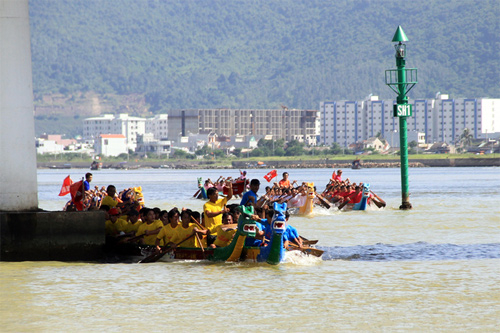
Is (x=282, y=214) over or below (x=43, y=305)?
over

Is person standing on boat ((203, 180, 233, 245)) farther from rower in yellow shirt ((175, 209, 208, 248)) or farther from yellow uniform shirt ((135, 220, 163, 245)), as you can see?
yellow uniform shirt ((135, 220, 163, 245))

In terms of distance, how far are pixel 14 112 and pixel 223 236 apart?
553 cm

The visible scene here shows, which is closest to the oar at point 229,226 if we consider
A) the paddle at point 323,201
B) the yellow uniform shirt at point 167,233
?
the yellow uniform shirt at point 167,233

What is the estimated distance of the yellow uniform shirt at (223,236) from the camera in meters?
17.8

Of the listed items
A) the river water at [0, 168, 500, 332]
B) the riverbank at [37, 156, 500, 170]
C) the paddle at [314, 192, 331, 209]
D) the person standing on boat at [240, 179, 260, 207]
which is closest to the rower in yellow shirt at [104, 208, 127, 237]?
the river water at [0, 168, 500, 332]

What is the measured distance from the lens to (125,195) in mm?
28906

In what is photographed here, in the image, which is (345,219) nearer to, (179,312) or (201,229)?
(201,229)

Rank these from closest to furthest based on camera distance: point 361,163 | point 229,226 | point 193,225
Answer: point 229,226
point 193,225
point 361,163

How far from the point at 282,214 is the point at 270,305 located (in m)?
3.60

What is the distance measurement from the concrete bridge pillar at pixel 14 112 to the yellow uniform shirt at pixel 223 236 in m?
4.34

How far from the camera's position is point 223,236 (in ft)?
59.0

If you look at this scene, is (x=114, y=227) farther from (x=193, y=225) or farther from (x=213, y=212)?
(x=213, y=212)

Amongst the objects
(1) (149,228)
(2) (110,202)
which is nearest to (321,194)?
(2) (110,202)

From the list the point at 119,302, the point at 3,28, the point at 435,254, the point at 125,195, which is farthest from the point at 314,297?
the point at 125,195
